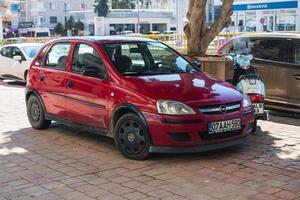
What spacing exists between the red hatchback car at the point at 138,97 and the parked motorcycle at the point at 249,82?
0.75 metres

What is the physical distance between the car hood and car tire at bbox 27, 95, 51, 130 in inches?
→ 93.9

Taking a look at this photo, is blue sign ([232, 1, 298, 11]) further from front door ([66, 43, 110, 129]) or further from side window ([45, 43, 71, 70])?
front door ([66, 43, 110, 129])

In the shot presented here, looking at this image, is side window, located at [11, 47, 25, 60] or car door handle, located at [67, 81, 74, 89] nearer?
car door handle, located at [67, 81, 74, 89]

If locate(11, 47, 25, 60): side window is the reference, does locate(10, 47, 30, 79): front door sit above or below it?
below

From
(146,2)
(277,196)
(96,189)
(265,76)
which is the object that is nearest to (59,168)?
(96,189)

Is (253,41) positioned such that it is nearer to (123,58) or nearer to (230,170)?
(123,58)

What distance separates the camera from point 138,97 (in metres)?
6.30

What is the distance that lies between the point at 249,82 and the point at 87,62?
8.27 feet

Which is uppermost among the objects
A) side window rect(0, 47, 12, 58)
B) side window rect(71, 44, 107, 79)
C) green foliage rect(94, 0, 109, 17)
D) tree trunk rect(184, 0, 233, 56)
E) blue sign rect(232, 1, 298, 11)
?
green foliage rect(94, 0, 109, 17)

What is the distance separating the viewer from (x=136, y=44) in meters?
7.52

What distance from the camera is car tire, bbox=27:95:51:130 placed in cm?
840

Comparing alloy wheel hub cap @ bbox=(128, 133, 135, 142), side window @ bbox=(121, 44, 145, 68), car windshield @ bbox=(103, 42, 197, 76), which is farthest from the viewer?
side window @ bbox=(121, 44, 145, 68)

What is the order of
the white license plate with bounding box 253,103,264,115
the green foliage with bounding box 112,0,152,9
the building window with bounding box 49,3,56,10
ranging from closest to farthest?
the white license plate with bounding box 253,103,264,115 < the building window with bounding box 49,3,56,10 < the green foliage with bounding box 112,0,152,9

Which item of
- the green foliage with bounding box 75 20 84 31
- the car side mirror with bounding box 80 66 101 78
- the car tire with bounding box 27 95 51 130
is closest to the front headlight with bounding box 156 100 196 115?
the car side mirror with bounding box 80 66 101 78
